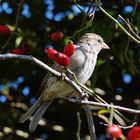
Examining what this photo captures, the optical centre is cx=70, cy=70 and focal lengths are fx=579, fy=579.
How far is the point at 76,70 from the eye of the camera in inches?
200

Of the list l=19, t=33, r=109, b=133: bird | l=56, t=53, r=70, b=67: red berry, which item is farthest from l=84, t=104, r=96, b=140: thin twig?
l=19, t=33, r=109, b=133: bird

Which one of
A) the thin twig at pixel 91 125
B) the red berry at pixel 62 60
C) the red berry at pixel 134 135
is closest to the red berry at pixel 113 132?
the red berry at pixel 134 135

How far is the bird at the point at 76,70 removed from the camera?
5090mm

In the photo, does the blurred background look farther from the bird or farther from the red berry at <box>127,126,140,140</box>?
the red berry at <box>127,126,140,140</box>

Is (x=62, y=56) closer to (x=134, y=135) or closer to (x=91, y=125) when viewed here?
(x=91, y=125)

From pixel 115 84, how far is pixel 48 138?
100cm

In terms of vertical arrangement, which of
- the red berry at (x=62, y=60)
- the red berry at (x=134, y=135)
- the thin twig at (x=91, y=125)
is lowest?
the red berry at (x=134, y=135)

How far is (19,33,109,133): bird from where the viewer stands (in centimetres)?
509

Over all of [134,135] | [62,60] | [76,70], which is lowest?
[134,135]

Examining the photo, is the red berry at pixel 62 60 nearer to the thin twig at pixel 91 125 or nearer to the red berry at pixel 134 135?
the thin twig at pixel 91 125

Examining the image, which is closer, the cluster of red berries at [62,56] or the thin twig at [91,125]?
the thin twig at [91,125]

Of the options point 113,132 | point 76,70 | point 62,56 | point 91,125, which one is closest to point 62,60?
point 62,56

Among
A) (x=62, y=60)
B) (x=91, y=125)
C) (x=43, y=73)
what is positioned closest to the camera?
(x=91, y=125)

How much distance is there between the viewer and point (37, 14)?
6332 millimetres
